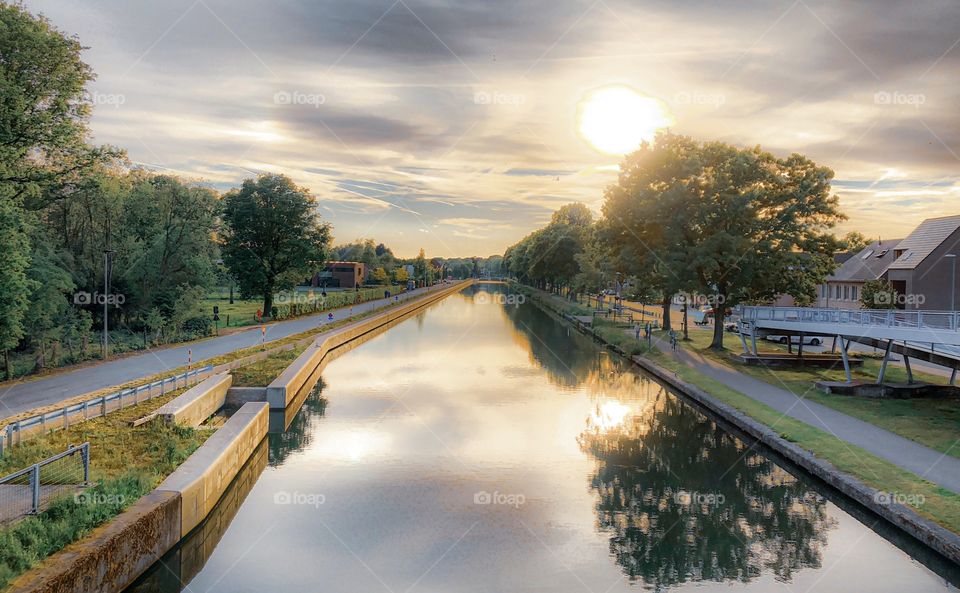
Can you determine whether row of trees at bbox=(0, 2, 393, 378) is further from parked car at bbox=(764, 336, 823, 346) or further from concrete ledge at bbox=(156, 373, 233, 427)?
parked car at bbox=(764, 336, 823, 346)

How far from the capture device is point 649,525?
609 inches

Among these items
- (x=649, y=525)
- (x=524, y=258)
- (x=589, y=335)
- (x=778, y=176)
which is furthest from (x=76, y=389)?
(x=524, y=258)

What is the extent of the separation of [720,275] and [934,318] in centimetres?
1709

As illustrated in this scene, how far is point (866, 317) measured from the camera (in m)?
27.9

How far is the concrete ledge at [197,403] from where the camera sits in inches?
755

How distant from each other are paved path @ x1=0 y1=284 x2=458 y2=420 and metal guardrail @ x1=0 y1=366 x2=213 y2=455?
1.98 m

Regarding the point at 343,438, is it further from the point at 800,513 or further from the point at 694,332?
the point at 694,332

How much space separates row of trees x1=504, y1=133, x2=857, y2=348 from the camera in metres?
38.8

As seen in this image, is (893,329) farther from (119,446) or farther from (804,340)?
(119,446)

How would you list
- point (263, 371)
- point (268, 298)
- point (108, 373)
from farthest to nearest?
point (268, 298)
point (263, 371)
point (108, 373)

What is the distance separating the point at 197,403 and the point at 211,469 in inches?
271

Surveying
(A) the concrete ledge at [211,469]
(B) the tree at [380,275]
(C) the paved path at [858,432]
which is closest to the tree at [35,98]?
(A) the concrete ledge at [211,469]

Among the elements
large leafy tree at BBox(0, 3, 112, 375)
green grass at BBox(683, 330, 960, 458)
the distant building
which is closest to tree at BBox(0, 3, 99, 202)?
large leafy tree at BBox(0, 3, 112, 375)

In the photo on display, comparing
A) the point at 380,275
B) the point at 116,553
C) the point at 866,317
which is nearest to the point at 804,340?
the point at 866,317
